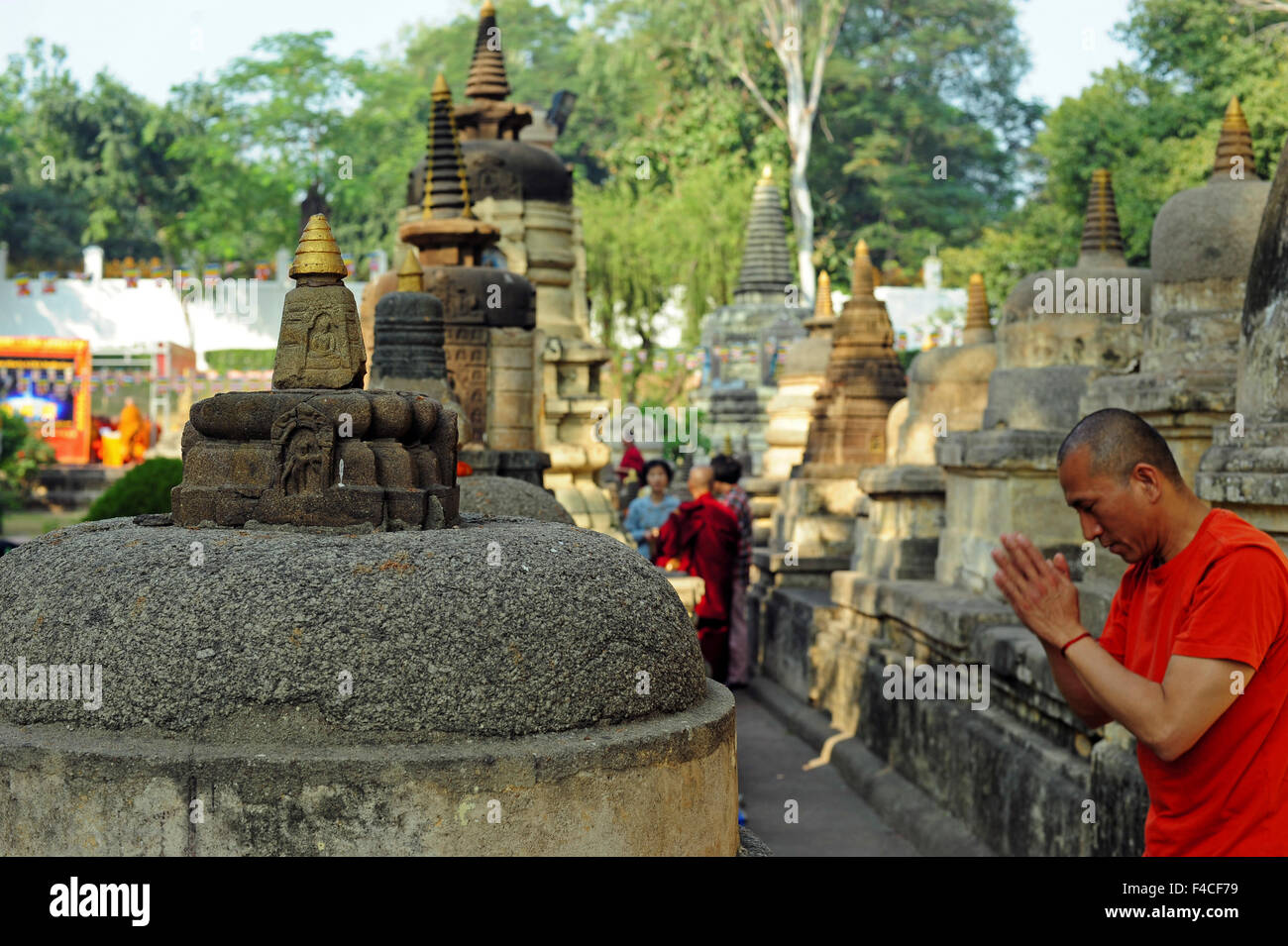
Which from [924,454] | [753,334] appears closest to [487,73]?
[924,454]

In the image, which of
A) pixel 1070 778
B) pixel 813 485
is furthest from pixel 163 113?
pixel 1070 778

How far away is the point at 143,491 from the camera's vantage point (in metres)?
8.04

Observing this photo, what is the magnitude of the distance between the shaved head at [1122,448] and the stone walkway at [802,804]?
10.6 ft

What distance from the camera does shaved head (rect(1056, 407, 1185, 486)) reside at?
9.27 ft

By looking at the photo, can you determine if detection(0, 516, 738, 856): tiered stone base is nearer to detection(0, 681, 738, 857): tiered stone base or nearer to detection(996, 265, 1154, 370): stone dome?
detection(0, 681, 738, 857): tiered stone base

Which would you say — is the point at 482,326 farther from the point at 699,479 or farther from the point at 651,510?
the point at 651,510

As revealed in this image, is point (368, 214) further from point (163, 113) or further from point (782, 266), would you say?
point (782, 266)

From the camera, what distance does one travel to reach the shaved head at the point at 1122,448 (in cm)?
282

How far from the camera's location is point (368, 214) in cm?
4172

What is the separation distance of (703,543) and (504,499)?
3985 millimetres

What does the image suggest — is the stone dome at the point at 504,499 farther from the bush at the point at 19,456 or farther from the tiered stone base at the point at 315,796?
the bush at the point at 19,456

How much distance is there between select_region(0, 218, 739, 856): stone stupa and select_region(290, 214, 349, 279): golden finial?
2.46ft

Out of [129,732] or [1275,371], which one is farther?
[1275,371]

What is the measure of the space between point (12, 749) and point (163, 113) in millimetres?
38455
